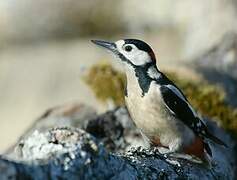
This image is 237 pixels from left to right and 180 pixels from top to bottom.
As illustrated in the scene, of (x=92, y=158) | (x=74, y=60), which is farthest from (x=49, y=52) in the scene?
(x=92, y=158)

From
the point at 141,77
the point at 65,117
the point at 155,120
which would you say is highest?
the point at 141,77

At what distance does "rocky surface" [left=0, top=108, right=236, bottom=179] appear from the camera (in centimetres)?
438

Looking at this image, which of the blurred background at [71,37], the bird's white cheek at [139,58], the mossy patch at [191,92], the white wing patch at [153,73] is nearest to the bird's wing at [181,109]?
the white wing patch at [153,73]

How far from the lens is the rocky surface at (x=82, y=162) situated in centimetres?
438

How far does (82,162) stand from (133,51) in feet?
6.20

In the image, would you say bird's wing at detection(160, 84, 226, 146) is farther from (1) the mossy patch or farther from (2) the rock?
(1) the mossy patch

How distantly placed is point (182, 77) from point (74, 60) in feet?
17.3

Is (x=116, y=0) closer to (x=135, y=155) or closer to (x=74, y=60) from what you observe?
(x=74, y=60)

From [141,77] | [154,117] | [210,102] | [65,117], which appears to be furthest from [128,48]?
[210,102]

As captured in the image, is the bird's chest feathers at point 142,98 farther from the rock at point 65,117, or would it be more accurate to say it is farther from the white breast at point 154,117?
the rock at point 65,117

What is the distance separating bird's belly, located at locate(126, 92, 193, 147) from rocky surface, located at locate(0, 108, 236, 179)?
181mm

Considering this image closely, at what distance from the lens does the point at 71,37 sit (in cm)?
1630

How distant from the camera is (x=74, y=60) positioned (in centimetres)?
1519

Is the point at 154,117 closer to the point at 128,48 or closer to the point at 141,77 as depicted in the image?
the point at 141,77
